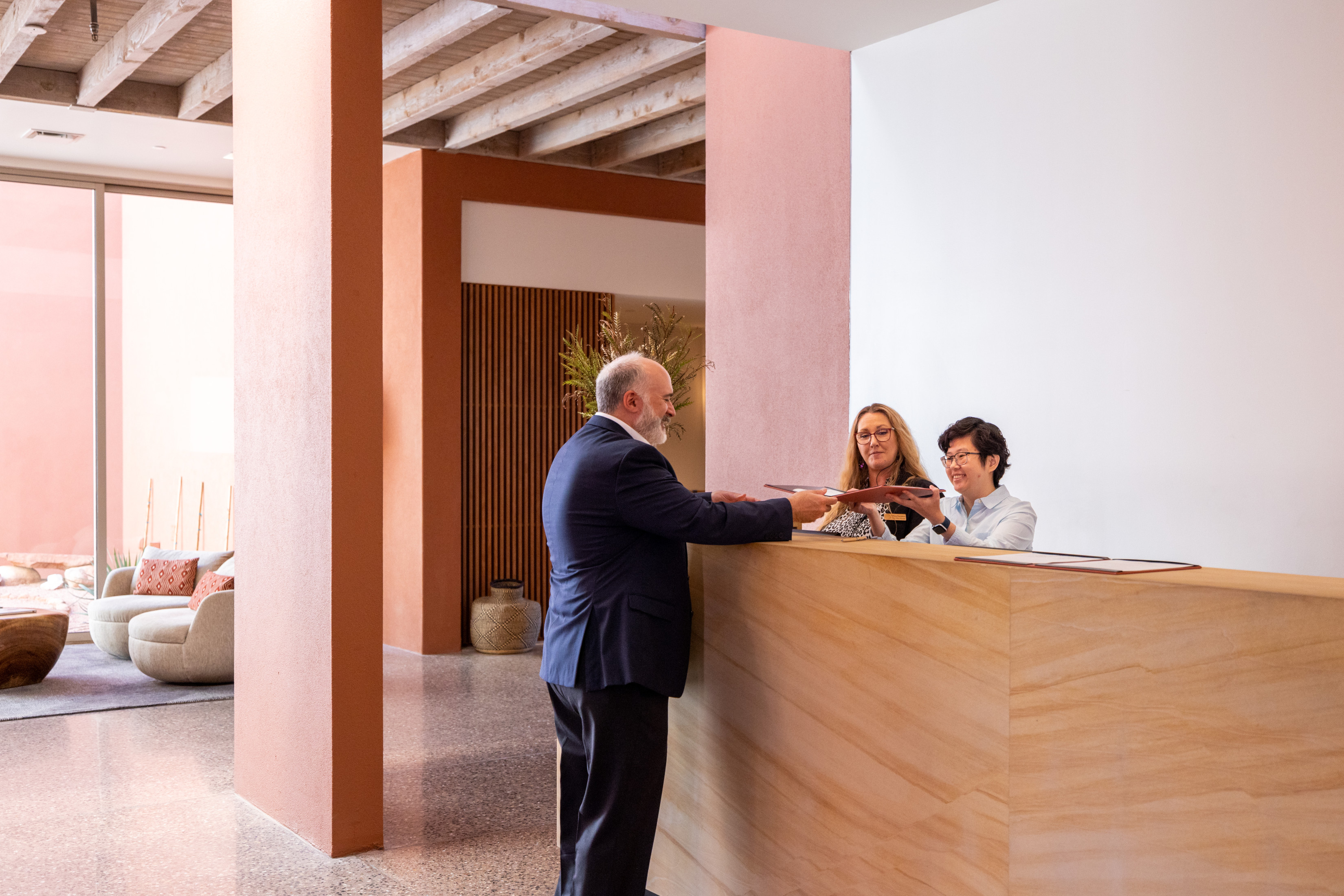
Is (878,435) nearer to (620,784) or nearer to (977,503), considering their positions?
(977,503)

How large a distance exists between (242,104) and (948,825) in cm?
475

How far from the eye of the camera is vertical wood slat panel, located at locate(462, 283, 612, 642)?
400 inches

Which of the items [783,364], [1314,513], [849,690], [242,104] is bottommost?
[849,690]

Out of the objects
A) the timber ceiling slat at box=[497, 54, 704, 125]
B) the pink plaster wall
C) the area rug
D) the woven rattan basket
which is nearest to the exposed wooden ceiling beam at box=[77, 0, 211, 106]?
the pink plaster wall

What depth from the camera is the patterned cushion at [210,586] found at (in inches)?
344

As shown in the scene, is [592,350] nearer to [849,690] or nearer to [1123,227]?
[1123,227]

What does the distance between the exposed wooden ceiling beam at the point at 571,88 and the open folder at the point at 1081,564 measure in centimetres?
522

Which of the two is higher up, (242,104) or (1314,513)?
(242,104)

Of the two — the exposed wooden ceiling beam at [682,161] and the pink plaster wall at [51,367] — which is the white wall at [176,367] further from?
the exposed wooden ceiling beam at [682,161]

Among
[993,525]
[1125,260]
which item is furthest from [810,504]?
[1125,260]

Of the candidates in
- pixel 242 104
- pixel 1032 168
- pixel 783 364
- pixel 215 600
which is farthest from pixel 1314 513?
pixel 215 600

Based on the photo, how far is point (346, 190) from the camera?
15.8 ft

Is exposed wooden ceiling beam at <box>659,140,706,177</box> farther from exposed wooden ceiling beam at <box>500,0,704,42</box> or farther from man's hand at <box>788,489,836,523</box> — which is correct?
man's hand at <box>788,489,836,523</box>

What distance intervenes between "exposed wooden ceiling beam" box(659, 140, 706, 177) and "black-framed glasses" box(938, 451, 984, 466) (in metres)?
5.86
